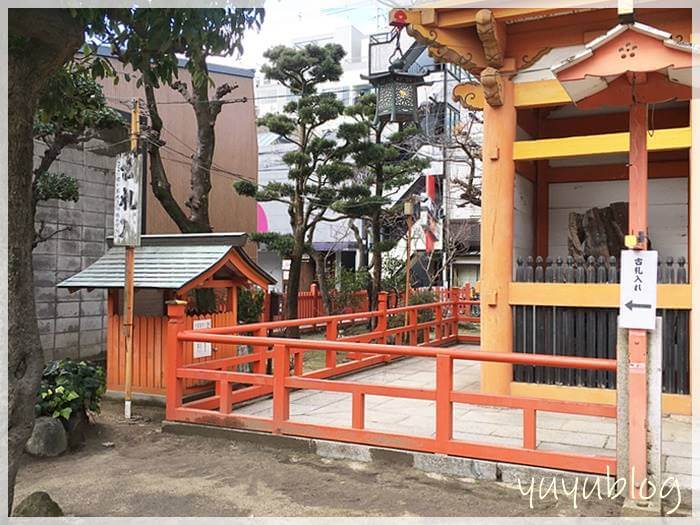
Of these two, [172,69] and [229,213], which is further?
[229,213]

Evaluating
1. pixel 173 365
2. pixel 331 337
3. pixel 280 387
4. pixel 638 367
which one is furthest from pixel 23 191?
pixel 331 337

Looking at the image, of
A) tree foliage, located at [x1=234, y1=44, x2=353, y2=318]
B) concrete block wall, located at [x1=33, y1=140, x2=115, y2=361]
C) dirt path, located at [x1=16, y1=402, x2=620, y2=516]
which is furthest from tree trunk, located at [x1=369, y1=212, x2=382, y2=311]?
dirt path, located at [x1=16, y1=402, x2=620, y2=516]

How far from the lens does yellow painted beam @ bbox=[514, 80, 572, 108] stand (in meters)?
7.23

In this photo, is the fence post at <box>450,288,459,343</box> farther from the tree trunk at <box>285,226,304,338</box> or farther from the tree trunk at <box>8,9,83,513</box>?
the tree trunk at <box>8,9,83,513</box>

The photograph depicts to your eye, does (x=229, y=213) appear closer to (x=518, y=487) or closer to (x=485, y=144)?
(x=485, y=144)

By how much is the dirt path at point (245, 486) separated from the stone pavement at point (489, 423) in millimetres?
865

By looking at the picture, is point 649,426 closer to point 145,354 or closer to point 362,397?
point 362,397

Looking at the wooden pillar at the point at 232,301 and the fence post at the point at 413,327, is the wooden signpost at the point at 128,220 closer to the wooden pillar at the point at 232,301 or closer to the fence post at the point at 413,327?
the wooden pillar at the point at 232,301

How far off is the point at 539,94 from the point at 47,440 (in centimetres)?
649

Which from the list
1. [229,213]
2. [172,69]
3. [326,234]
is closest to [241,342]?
[172,69]

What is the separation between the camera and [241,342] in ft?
21.5

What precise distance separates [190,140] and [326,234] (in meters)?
12.2

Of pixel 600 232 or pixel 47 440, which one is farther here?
pixel 600 232

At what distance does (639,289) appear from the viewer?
437 centimetres
